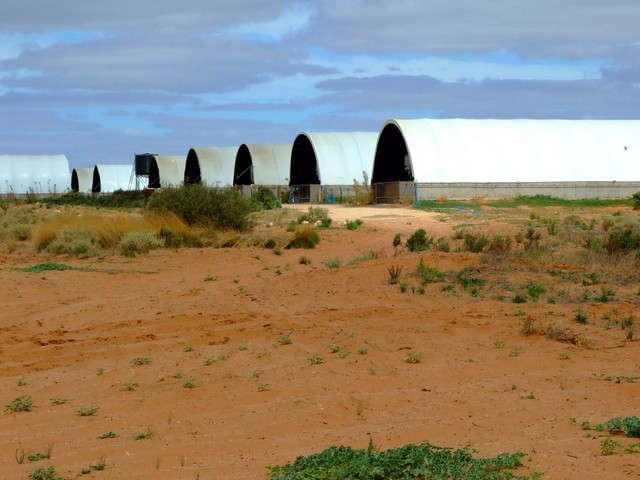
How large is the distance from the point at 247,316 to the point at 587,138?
1469 inches

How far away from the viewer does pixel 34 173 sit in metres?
76.9

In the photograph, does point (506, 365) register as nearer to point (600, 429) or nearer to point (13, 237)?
point (600, 429)

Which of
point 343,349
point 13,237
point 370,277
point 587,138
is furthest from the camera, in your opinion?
point 587,138

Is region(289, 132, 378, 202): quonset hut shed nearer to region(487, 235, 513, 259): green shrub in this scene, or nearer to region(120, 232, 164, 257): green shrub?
region(120, 232, 164, 257): green shrub

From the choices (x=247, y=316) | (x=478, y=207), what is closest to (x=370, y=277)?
(x=247, y=316)

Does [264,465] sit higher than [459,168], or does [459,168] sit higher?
[459,168]

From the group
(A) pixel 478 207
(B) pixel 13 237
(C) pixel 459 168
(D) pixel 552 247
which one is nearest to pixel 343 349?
(D) pixel 552 247

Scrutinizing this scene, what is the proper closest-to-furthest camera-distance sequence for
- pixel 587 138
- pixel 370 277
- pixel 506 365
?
1. pixel 506 365
2. pixel 370 277
3. pixel 587 138

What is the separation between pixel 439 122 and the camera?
4828 centimetres

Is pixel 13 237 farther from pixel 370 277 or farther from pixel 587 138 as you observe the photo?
pixel 587 138

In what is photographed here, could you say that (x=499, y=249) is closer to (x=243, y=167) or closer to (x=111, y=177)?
(x=243, y=167)

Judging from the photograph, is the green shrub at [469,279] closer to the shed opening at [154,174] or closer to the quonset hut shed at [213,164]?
the quonset hut shed at [213,164]

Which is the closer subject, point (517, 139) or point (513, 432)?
point (513, 432)

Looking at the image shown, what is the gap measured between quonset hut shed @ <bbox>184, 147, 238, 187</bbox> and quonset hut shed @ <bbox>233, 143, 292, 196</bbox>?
148 centimetres
